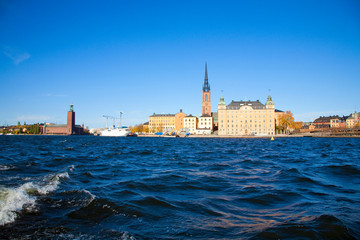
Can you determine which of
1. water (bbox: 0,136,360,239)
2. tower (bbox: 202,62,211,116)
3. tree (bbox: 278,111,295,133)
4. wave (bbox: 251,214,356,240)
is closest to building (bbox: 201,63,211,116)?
tower (bbox: 202,62,211,116)

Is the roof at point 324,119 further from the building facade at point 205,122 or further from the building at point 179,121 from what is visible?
the building at point 179,121

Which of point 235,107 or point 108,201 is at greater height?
point 235,107

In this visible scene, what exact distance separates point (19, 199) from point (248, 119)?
119184mm

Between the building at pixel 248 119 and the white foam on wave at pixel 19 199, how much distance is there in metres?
116

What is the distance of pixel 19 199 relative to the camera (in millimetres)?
6910

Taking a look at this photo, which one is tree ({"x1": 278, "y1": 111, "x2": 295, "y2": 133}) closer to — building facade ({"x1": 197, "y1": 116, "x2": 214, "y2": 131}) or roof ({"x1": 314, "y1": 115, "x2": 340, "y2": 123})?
building facade ({"x1": 197, "y1": 116, "x2": 214, "y2": 131})

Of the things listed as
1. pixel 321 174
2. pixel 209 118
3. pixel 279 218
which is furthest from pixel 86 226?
pixel 209 118

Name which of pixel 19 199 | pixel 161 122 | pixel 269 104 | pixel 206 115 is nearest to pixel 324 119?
pixel 269 104

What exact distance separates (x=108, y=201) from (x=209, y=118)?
133 metres

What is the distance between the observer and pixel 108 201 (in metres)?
7.05

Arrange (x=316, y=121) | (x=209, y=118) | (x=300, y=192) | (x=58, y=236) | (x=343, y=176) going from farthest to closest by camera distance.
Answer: (x=316, y=121) < (x=209, y=118) < (x=343, y=176) < (x=300, y=192) < (x=58, y=236)

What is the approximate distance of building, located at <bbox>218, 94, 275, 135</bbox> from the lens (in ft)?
390

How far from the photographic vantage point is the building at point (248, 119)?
4683 inches

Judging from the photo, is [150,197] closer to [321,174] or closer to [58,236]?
[58,236]
